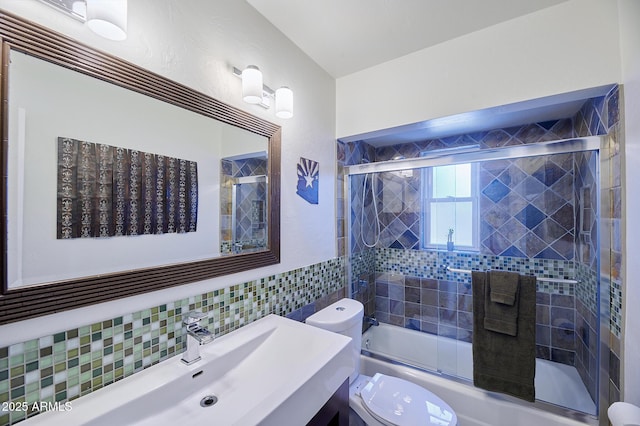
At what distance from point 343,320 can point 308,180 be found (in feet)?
3.05

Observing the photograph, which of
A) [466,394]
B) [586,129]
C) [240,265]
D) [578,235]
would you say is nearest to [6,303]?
[240,265]

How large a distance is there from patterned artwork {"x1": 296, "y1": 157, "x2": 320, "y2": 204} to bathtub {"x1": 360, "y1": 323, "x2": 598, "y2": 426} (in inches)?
52.6

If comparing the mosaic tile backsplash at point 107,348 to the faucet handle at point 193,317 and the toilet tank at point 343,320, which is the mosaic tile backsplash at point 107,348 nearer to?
the faucet handle at point 193,317

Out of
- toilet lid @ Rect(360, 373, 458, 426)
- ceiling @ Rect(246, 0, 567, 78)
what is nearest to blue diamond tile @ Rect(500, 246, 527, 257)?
toilet lid @ Rect(360, 373, 458, 426)

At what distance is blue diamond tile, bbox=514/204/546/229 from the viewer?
2.06m

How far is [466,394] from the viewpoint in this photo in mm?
1717

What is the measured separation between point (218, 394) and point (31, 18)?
1.31 m

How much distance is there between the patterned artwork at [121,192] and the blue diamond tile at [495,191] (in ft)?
6.79

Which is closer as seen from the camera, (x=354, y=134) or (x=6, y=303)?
(x=6, y=303)

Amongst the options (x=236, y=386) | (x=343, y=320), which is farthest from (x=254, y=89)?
(x=343, y=320)

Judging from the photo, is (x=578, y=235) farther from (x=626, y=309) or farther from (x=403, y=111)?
(x=403, y=111)

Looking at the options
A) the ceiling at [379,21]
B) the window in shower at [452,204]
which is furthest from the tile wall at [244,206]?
Result: the window in shower at [452,204]

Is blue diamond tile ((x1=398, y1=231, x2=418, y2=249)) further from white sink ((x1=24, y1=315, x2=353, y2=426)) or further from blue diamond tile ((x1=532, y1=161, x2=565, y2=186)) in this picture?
white sink ((x1=24, y1=315, x2=353, y2=426))

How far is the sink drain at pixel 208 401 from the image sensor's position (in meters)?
0.94
